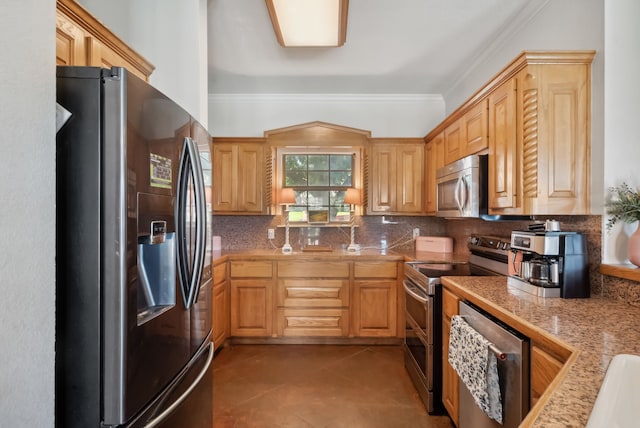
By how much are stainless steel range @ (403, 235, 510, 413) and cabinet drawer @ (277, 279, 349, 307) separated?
29.3 inches

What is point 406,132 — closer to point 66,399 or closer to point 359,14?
point 359,14

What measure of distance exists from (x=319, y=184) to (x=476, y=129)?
74.6 inches

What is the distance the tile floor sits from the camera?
6.73ft

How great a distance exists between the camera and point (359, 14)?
227cm

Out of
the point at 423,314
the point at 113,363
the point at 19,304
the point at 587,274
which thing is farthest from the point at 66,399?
the point at 587,274

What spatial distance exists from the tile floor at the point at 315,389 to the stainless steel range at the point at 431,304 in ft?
0.48

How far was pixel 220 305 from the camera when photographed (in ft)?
9.73

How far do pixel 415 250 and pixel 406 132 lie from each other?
4.62 ft

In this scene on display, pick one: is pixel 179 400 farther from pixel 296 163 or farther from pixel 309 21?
pixel 296 163

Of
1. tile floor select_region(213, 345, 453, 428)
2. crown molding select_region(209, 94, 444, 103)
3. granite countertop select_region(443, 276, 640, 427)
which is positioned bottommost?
tile floor select_region(213, 345, 453, 428)

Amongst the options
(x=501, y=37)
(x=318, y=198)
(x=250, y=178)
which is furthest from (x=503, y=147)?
(x=250, y=178)

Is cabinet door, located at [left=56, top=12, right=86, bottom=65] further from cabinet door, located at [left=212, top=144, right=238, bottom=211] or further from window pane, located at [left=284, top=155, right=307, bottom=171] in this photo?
window pane, located at [left=284, top=155, right=307, bottom=171]

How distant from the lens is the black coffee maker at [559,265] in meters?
1.56

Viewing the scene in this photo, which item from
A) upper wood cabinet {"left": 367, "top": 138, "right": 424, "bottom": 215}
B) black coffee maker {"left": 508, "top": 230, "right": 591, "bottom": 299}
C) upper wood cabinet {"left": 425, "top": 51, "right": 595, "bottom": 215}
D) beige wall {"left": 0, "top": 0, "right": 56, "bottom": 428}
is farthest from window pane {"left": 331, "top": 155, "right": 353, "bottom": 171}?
beige wall {"left": 0, "top": 0, "right": 56, "bottom": 428}
